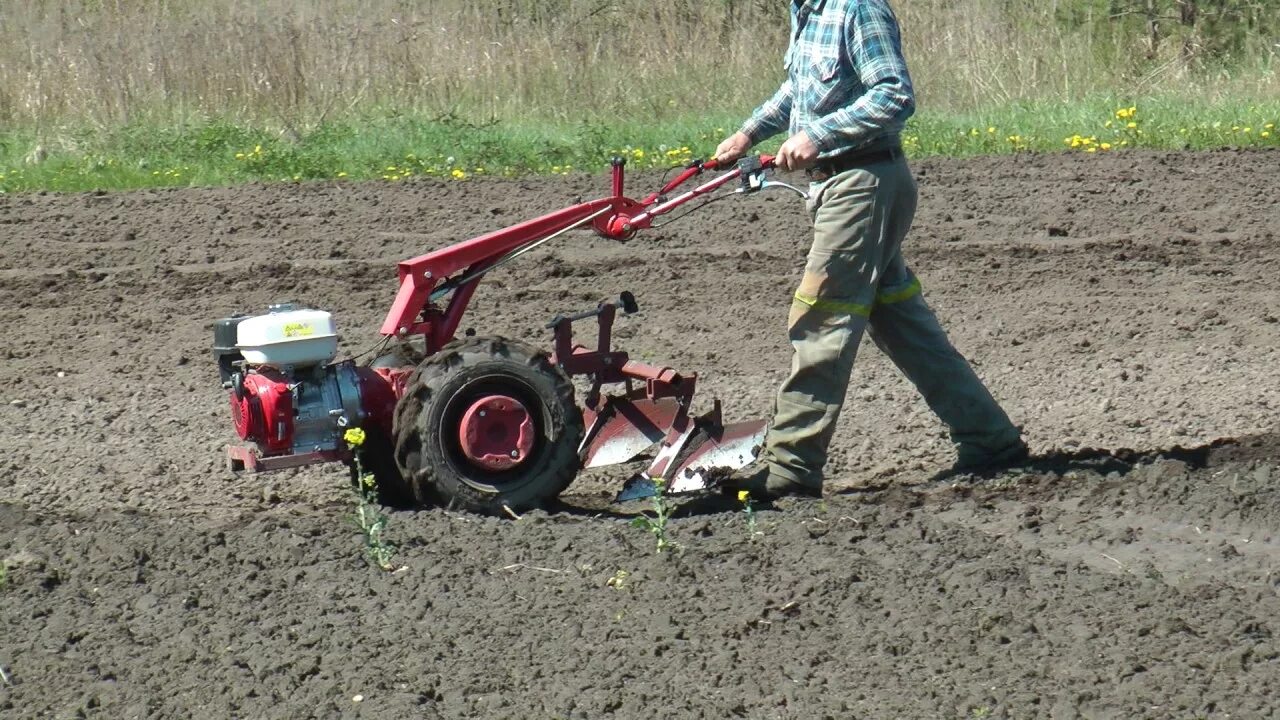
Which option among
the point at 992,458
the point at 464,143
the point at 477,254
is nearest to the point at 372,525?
the point at 477,254

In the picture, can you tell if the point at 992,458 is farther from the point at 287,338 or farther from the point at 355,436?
the point at 287,338

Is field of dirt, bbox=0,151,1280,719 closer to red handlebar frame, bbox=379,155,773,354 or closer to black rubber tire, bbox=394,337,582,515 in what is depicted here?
black rubber tire, bbox=394,337,582,515

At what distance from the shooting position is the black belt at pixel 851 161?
4.75 m

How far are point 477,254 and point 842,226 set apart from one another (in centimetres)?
105

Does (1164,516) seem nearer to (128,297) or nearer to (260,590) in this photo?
(260,590)

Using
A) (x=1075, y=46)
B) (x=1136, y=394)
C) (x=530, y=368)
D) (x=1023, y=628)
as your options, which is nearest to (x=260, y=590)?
(x=530, y=368)

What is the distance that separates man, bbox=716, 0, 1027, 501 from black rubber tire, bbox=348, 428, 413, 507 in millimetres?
987

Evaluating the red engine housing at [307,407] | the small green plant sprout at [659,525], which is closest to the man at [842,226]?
the small green plant sprout at [659,525]

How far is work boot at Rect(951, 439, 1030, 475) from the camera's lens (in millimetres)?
5254

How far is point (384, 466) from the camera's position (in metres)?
4.94

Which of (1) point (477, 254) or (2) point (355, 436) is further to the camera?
(1) point (477, 254)

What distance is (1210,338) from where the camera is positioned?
22.8 feet

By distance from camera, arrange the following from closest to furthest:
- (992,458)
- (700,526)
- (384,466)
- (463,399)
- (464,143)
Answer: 1. (700,526)
2. (463,399)
3. (384,466)
4. (992,458)
5. (464,143)

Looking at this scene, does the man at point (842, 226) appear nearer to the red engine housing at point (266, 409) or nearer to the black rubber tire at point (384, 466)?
the black rubber tire at point (384, 466)
